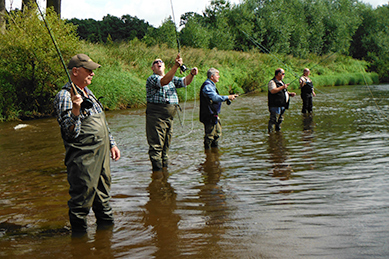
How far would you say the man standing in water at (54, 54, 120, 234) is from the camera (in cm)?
356

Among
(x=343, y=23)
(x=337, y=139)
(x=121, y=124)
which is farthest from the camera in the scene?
(x=343, y=23)

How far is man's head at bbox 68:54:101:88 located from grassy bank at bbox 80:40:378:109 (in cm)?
988

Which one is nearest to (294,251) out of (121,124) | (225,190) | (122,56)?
(225,190)

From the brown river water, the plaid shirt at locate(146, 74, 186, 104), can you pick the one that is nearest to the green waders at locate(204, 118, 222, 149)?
the brown river water

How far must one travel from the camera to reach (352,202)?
A: 4766 millimetres

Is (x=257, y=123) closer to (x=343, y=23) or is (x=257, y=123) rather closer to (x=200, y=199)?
(x=200, y=199)

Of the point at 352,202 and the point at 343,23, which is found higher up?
the point at 343,23

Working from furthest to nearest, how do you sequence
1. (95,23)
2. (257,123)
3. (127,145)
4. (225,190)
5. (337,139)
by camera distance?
(95,23) → (257,123) → (127,145) → (337,139) → (225,190)

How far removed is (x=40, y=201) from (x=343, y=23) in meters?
47.9

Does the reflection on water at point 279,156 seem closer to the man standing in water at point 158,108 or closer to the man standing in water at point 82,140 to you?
the man standing in water at point 158,108

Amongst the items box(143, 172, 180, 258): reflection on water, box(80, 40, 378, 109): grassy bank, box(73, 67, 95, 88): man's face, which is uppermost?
box(80, 40, 378, 109): grassy bank

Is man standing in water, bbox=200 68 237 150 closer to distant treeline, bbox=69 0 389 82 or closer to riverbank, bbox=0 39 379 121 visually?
riverbank, bbox=0 39 379 121

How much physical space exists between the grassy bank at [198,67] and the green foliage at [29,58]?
9.44ft

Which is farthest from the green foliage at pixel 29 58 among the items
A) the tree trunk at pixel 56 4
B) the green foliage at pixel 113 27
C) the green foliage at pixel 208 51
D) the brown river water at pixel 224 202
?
the green foliage at pixel 113 27
